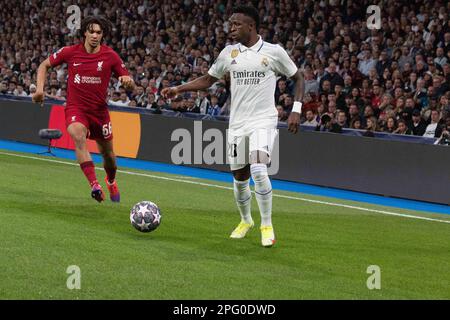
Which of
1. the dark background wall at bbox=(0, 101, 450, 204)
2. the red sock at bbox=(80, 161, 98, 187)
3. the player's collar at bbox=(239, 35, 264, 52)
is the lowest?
the dark background wall at bbox=(0, 101, 450, 204)

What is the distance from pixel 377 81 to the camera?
67.1ft

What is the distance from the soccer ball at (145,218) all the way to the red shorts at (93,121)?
245 cm

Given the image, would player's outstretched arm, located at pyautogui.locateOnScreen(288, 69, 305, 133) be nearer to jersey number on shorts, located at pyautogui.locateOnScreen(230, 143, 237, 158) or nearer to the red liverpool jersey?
jersey number on shorts, located at pyautogui.locateOnScreen(230, 143, 237, 158)

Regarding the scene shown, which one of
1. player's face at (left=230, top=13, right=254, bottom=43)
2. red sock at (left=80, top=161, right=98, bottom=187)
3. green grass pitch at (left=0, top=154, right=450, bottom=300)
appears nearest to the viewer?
green grass pitch at (left=0, top=154, right=450, bottom=300)

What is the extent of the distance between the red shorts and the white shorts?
9.65ft

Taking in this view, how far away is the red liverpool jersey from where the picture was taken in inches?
506

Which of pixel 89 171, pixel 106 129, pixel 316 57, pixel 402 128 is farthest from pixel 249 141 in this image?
pixel 316 57

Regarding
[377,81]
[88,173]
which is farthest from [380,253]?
[377,81]

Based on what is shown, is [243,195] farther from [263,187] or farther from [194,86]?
[194,86]

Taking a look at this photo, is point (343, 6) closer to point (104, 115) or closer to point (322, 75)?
point (322, 75)

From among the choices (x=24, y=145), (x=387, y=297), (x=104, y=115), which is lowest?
(x=24, y=145)

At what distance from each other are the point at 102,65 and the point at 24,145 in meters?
13.5

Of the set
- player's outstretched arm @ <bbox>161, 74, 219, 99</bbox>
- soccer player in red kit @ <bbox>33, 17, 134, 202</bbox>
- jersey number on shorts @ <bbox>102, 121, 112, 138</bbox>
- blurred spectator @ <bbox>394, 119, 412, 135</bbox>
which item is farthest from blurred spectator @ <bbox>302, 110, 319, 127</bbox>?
player's outstretched arm @ <bbox>161, 74, 219, 99</bbox>
